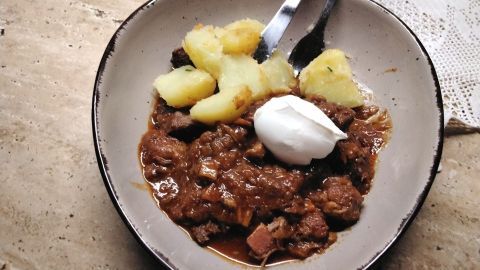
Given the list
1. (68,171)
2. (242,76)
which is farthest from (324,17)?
(68,171)

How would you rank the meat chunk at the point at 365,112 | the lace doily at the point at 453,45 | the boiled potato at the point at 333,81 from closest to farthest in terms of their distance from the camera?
the boiled potato at the point at 333,81 < the meat chunk at the point at 365,112 < the lace doily at the point at 453,45

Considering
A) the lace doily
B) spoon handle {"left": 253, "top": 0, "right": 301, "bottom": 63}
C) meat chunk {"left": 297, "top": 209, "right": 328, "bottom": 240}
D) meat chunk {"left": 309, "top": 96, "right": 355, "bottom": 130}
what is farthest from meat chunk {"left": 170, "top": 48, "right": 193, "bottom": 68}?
the lace doily

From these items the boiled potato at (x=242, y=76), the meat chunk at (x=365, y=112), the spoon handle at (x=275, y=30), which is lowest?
the meat chunk at (x=365, y=112)

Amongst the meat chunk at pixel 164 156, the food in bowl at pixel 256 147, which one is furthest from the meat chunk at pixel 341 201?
the meat chunk at pixel 164 156

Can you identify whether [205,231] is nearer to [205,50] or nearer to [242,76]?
[242,76]

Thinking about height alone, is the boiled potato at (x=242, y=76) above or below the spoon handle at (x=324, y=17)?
below

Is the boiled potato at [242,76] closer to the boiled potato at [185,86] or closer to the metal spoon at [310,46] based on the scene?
the boiled potato at [185,86]

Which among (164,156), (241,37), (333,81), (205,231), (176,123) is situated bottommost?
(205,231)

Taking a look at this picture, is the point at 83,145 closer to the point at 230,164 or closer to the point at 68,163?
the point at 68,163
